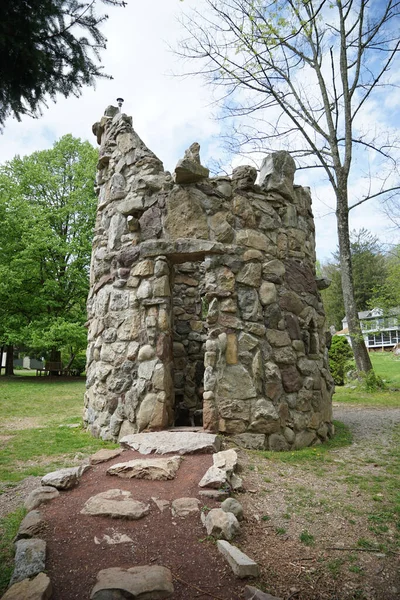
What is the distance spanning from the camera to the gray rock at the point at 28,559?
2220 millimetres

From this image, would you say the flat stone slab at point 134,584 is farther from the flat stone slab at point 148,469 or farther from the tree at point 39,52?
the tree at point 39,52

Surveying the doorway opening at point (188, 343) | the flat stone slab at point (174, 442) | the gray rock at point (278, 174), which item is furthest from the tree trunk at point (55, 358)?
the gray rock at point (278, 174)

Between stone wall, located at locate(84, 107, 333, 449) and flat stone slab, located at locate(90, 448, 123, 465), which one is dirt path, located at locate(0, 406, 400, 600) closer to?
flat stone slab, located at locate(90, 448, 123, 465)

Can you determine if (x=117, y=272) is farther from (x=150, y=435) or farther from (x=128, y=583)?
(x=128, y=583)

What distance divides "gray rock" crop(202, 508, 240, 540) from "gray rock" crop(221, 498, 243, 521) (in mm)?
159

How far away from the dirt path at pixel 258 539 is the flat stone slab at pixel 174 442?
152mm

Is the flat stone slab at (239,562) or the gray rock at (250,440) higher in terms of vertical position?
the gray rock at (250,440)

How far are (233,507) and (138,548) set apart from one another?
771 mm

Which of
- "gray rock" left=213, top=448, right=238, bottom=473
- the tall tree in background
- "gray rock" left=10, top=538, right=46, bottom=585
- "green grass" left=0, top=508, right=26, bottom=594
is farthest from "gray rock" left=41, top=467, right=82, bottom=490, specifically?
the tall tree in background

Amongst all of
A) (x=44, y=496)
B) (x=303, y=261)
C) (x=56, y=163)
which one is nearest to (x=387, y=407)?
(x=303, y=261)

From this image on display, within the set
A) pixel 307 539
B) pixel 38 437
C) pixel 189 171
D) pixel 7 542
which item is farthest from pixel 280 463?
pixel 189 171

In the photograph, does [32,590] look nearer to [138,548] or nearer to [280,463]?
[138,548]

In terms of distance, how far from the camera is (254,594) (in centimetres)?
210

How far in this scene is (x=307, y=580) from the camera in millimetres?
2352
